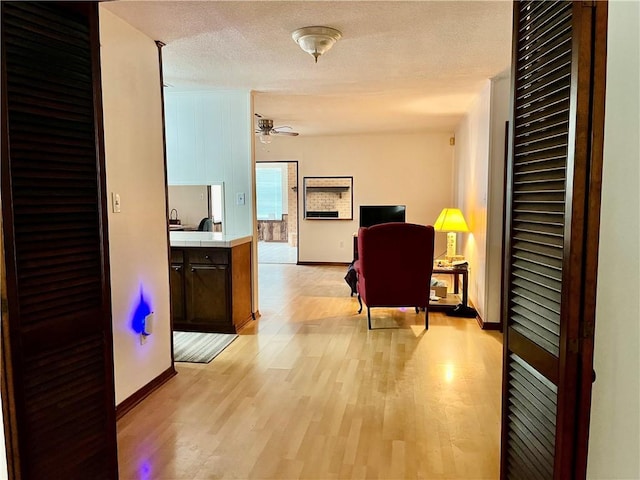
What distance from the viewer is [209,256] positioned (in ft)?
13.9

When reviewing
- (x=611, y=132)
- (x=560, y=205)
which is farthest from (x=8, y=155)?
(x=611, y=132)

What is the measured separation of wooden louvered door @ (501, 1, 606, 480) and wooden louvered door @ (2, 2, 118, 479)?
145 cm

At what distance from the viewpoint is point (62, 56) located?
154 centimetres

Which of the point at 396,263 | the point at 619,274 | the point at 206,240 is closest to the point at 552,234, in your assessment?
the point at 619,274

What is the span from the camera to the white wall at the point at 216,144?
184 inches

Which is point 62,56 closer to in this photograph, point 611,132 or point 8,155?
point 8,155

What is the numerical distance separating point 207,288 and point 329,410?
6.41ft

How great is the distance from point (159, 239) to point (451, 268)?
10.2 ft

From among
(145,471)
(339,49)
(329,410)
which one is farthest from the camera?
(339,49)

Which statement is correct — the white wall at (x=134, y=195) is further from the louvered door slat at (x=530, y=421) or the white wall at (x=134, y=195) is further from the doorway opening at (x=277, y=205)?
the doorway opening at (x=277, y=205)

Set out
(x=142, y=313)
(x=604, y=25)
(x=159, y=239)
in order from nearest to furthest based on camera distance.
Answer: (x=604, y=25) → (x=142, y=313) → (x=159, y=239)

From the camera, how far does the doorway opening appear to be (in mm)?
11438

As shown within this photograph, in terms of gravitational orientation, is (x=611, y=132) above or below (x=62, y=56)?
below

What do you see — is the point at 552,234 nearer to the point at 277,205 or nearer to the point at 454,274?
the point at 454,274
